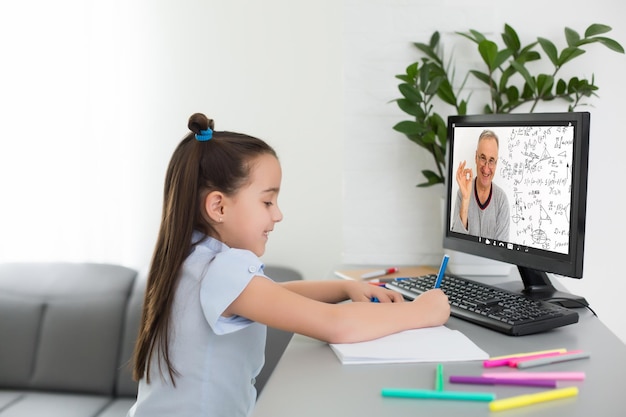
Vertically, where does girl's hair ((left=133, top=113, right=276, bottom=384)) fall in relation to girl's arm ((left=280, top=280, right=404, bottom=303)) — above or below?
above

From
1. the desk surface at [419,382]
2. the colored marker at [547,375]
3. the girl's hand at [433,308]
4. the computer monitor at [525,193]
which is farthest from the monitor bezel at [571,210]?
the colored marker at [547,375]

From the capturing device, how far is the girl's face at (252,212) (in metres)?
1.29

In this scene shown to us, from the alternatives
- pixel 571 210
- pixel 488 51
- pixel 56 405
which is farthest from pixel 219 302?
pixel 56 405

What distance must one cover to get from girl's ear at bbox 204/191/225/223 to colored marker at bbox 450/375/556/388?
1.67 ft

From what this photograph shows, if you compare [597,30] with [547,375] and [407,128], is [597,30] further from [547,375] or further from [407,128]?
[547,375]

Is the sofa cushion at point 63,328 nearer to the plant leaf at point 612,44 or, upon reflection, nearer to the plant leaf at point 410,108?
the plant leaf at point 410,108

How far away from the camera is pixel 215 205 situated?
129cm

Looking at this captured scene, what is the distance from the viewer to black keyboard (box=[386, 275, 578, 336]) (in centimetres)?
123

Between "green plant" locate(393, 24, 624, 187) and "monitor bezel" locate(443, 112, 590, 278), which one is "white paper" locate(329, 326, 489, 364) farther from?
"green plant" locate(393, 24, 624, 187)

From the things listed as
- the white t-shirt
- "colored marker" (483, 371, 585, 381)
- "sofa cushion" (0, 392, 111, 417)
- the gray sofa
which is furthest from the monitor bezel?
"sofa cushion" (0, 392, 111, 417)

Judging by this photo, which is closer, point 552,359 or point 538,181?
point 552,359

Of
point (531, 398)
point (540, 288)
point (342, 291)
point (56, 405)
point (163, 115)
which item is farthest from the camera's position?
point (163, 115)

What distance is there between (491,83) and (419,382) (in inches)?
47.8

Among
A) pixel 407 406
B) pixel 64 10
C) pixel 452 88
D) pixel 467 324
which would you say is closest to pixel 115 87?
pixel 64 10
